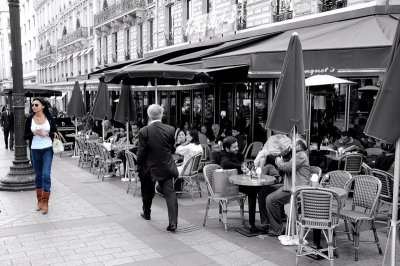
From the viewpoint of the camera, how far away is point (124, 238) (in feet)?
20.1

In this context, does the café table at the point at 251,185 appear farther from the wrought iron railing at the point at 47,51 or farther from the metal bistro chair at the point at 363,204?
the wrought iron railing at the point at 47,51

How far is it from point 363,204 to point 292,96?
6.01 feet

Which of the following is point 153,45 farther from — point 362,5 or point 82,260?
point 82,260

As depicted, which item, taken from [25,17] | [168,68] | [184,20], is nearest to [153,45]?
[184,20]

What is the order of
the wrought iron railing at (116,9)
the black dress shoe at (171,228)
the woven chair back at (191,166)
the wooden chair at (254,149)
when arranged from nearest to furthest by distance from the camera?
the black dress shoe at (171,228) → the woven chair back at (191,166) → the wooden chair at (254,149) → the wrought iron railing at (116,9)

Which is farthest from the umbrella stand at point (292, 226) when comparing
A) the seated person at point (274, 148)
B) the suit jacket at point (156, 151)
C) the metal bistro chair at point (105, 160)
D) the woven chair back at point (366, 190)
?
the metal bistro chair at point (105, 160)

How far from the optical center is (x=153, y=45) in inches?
931

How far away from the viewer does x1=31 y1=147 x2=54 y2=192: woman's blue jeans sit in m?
7.34

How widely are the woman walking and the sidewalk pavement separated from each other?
1.26ft

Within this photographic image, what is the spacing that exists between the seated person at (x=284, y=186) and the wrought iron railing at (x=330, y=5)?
6083mm

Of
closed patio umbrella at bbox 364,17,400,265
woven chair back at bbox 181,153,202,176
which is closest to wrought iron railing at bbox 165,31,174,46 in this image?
woven chair back at bbox 181,153,202,176

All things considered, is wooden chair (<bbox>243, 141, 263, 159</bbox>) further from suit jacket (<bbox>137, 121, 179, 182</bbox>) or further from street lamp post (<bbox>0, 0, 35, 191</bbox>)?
street lamp post (<bbox>0, 0, 35, 191</bbox>)

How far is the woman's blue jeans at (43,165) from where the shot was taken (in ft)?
24.1

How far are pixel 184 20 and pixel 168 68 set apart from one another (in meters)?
11.2
